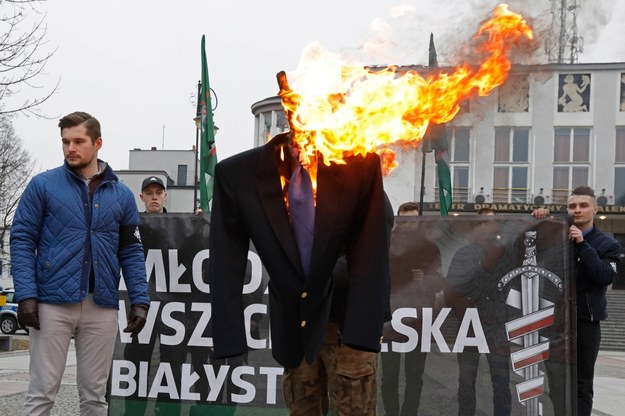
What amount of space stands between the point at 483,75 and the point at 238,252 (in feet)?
6.56

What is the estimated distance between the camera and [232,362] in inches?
231

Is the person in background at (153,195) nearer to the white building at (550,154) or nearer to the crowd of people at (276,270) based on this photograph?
the crowd of people at (276,270)

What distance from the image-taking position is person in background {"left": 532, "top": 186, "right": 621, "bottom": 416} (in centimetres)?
534

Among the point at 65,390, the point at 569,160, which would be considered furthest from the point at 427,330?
the point at 569,160

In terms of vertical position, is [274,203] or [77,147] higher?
[77,147]

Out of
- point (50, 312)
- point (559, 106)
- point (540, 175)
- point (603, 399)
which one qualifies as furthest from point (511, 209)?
point (50, 312)

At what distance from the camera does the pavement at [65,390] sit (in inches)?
261

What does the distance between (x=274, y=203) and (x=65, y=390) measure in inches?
219

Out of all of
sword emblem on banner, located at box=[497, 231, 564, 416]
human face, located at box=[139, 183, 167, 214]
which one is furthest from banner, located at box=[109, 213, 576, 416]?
human face, located at box=[139, 183, 167, 214]

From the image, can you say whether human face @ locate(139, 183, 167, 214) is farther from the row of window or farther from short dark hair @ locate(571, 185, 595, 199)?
the row of window

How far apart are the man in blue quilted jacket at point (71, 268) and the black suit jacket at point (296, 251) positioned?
3.35 feet

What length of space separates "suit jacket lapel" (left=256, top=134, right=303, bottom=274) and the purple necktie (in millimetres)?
40

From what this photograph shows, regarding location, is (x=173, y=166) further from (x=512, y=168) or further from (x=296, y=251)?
(x=296, y=251)

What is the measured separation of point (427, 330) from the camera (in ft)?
19.0
